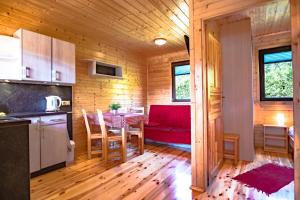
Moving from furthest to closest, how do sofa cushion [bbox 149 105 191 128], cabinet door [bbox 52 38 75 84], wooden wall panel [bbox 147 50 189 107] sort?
wooden wall panel [bbox 147 50 189 107] < sofa cushion [bbox 149 105 191 128] < cabinet door [bbox 52 38 75 84]

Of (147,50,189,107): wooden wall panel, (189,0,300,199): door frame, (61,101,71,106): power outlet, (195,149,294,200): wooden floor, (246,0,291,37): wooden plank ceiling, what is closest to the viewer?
(195,149,294,200): wooden floor

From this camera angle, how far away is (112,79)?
4551mm

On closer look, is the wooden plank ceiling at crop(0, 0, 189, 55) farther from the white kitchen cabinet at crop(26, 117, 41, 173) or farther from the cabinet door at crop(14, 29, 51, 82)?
the white kitchen cabinet at crop(26, 117, 41, 173)

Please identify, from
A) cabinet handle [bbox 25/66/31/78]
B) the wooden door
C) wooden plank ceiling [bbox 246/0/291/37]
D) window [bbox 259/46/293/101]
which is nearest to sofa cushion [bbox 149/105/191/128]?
the wooden door

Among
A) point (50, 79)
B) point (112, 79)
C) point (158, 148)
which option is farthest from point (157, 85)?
point (50, 79)

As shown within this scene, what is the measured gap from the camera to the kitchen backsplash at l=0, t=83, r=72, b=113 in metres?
2.78

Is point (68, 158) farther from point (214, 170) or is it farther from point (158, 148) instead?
point (214, 170)

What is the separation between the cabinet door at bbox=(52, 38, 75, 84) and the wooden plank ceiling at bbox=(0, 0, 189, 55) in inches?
15.4

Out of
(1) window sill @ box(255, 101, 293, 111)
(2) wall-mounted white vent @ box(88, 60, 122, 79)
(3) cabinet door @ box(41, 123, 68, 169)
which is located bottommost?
(3) cabinet door @ box(41, 123, 68, 169)

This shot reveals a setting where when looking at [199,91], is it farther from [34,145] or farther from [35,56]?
[35,56]

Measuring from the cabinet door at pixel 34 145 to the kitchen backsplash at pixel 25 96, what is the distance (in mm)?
572

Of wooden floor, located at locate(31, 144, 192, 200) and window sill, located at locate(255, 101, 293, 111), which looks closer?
wooden floor, located at locate(31, 144, 192, 200)

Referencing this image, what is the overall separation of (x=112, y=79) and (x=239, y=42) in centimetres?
291

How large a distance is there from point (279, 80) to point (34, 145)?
4796 mm
